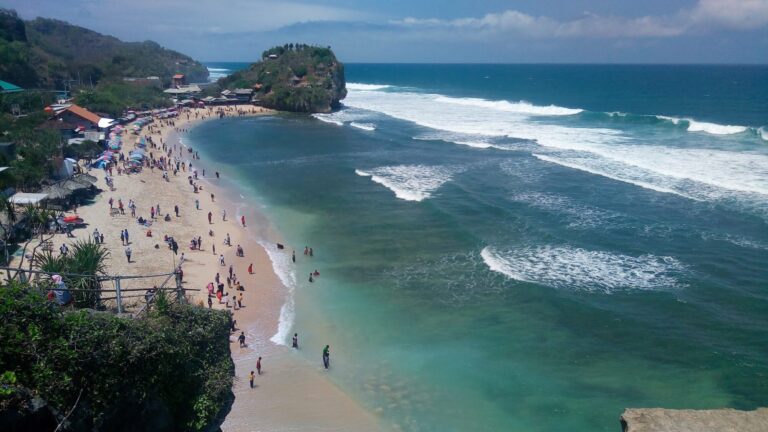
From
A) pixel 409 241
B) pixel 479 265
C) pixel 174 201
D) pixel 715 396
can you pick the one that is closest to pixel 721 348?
pixel 715 396

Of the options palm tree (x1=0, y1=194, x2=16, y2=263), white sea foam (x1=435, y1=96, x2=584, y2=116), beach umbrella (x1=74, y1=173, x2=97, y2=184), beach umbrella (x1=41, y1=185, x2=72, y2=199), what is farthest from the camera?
white sea foam (x1=435, y1=96, x2=584, y2=116)

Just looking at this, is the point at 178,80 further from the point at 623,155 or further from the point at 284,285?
the point at 284,285

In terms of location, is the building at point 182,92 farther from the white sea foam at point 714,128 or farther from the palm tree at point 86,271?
the palm tree at point 86,271

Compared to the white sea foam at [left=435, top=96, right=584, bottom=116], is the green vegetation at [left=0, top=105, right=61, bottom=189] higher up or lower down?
lower down

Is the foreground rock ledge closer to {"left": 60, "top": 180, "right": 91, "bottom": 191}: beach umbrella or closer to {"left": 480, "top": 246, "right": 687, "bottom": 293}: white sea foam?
→ {"left": 480, "top": 246, "right": 687, "bottom": 293}: white sea foam

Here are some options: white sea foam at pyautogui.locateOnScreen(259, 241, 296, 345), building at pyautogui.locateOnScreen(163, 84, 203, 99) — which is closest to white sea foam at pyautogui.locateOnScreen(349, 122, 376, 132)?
building at pyautogui.locateOnScreen(163, 84, 203, 99)

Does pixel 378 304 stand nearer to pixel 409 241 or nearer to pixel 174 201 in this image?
pixel 409 241

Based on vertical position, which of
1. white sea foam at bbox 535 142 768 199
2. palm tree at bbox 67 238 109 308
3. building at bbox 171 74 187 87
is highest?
building at bbox 171 74 187 87
